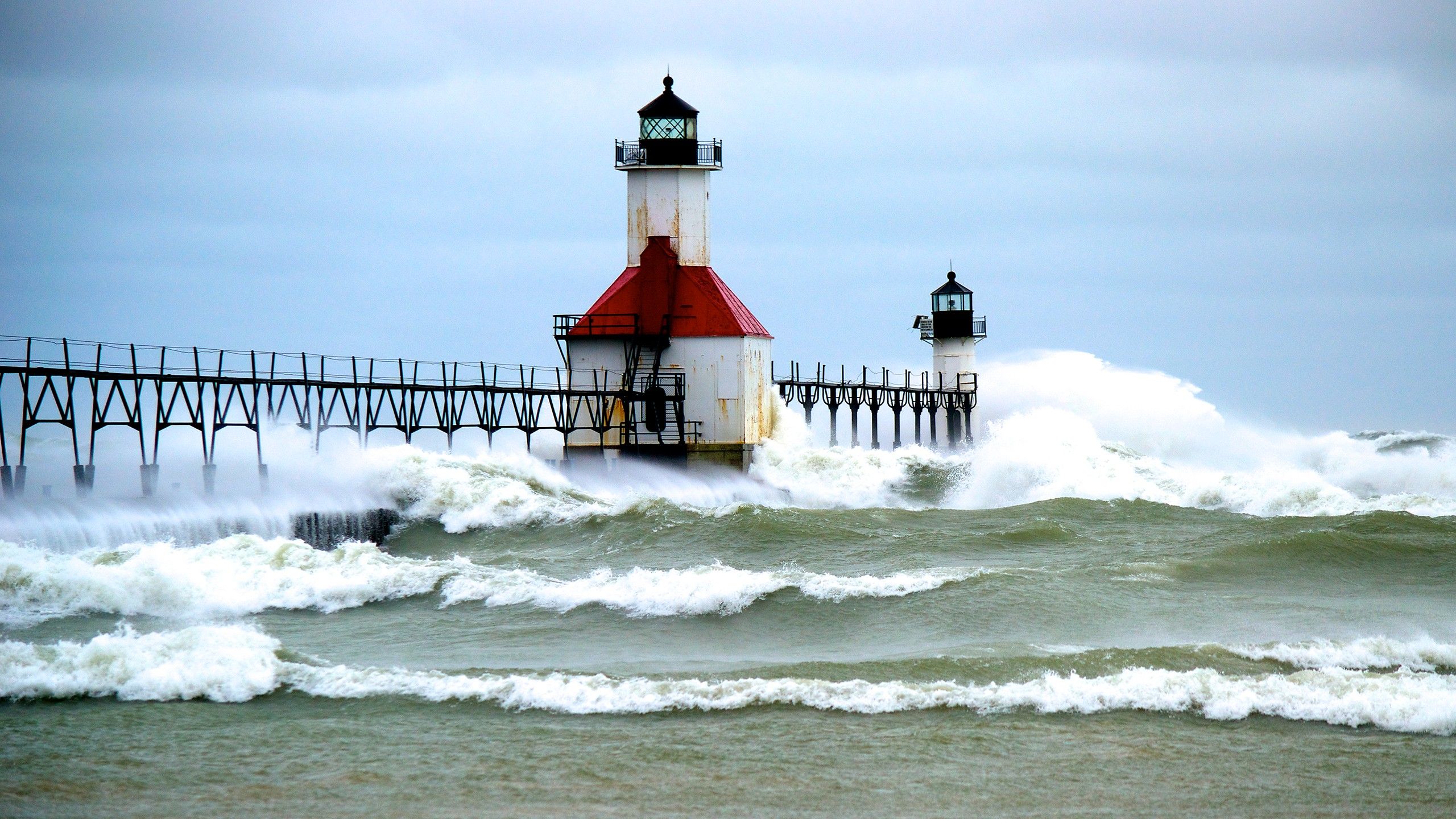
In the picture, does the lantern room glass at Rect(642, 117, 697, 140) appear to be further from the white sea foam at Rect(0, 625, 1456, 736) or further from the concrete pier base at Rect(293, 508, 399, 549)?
the white sea foam at Rect(0, 625, 1456, 736)

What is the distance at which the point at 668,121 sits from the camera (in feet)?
116

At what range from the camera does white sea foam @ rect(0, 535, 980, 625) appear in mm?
14453

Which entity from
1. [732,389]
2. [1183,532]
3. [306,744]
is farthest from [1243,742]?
[732,389]

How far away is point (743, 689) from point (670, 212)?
25.8m

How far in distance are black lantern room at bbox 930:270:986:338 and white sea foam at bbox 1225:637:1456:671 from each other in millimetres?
40569

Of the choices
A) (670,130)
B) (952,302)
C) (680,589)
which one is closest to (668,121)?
(670,130)

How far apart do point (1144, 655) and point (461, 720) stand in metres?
5.47

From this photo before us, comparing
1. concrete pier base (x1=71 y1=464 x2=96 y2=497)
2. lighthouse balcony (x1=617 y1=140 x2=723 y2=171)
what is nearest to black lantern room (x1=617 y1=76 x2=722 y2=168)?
lighthouse balcony (x1=617 y1=140 x2=723 y2=171)

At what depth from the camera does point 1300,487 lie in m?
27.1

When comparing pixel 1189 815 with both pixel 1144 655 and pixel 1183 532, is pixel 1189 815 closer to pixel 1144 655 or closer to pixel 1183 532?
pixel 1144 655

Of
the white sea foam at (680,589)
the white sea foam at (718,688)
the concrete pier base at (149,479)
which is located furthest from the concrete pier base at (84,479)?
the white sea foam at (718,688)

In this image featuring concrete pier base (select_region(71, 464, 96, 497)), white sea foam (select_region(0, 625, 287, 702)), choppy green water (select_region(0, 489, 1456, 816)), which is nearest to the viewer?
choppy green water (select_region(0, 489, 1456, 816))

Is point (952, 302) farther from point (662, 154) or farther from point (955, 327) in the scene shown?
point (662, 154)

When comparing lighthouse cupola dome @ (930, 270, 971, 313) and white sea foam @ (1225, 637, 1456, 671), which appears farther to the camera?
lighthouse cupola dome @ (930, 270, 971, 313)
